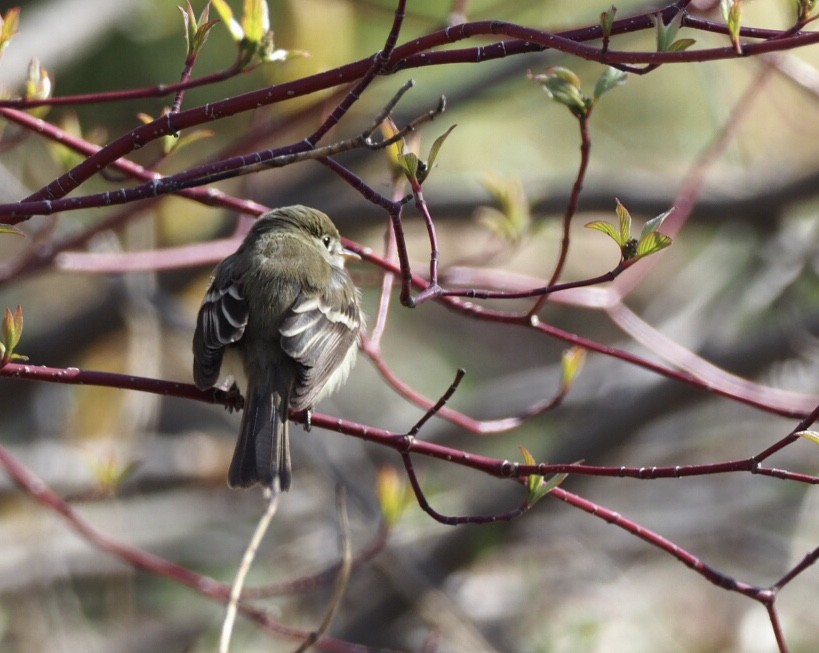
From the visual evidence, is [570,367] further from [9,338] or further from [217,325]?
[9,338]

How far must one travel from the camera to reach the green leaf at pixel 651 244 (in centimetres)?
219

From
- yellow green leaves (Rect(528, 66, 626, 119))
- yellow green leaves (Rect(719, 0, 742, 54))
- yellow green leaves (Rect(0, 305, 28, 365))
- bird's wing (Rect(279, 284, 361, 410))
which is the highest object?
yellow green leaves (Rect(719, 0, 742, 54))

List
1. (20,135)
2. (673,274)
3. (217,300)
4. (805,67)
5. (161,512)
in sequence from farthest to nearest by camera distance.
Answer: (673,274)
(161,512)
(805,67)
(217,300)
(20,135)

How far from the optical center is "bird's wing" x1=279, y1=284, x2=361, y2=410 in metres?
3.34

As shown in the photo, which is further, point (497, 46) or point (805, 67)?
point (805, 67)

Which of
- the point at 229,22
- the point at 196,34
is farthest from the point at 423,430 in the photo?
the point at 196,34

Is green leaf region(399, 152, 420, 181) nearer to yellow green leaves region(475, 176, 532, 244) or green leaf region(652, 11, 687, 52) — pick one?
green leaf region(652, 11, 687, 52)

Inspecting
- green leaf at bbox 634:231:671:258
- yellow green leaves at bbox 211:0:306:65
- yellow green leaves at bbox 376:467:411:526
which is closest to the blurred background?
yellow green leaves at bbox 376:467:411:526

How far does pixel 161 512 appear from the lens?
6512 mm

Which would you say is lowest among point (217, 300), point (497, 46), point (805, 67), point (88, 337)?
point (88, 337)

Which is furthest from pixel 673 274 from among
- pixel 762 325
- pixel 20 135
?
pixel 20 135

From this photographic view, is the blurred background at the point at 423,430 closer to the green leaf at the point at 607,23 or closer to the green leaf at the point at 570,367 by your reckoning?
the green leaf at the point at 570,367

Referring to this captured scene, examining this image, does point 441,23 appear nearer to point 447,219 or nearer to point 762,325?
point 447,219

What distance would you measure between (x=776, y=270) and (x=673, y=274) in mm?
3815
